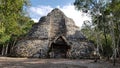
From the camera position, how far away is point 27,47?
3266 cm

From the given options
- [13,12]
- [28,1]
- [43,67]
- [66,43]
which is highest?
[28,1]

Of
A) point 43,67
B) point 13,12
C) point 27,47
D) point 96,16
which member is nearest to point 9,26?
point 13,12

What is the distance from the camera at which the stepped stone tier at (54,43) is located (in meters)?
31.6

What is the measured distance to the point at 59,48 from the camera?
33.1 meters

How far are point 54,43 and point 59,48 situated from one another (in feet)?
3.92

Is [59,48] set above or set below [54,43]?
below

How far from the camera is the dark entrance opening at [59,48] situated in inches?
1271

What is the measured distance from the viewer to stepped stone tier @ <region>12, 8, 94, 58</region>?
104 feet

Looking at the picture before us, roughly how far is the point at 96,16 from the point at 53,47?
7.98 m

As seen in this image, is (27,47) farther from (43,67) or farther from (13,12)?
(43,67)

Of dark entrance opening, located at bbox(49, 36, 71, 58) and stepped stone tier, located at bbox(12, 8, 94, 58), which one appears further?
dark entrance opening, located at bbox(49, 36, 71, 58)

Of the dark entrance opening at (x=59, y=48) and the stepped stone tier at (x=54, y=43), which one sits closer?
the stepped stone tier at (x=54, y=43)

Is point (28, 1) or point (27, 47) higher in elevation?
point (28, 1)

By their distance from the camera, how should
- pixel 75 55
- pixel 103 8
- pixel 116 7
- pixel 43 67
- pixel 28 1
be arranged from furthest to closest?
pixel 75 55
pixel 103 8
pixel 116 7
pixel 28 1
pixel 43 67
